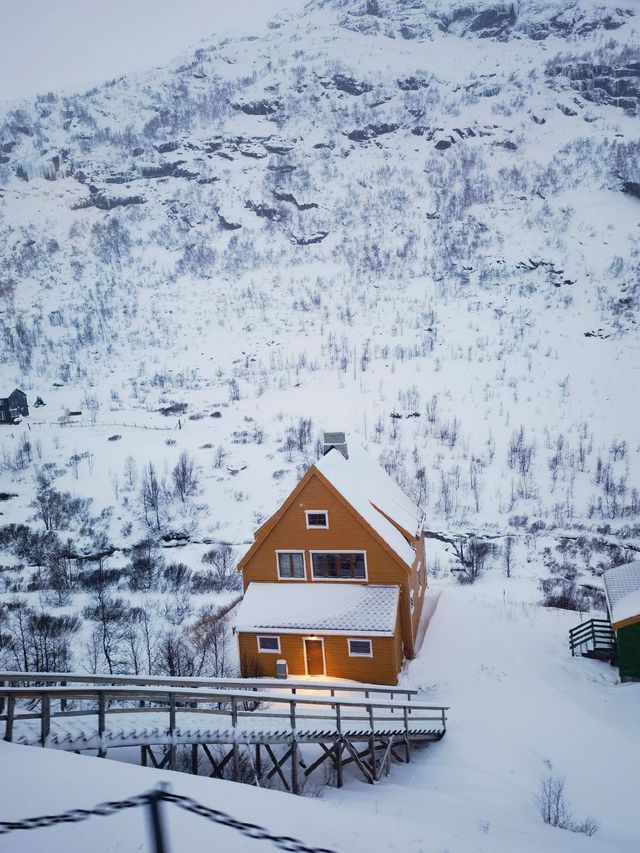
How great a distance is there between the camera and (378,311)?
348ft

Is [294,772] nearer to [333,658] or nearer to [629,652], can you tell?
[333,658]

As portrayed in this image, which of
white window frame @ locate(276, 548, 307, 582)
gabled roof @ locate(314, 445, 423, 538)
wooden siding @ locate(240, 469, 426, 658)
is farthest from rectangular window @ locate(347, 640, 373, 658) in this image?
gabled roof @ locate(314, 445, 423, 538)

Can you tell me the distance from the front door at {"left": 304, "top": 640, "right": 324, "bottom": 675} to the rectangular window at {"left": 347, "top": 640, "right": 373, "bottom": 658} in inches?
50.9

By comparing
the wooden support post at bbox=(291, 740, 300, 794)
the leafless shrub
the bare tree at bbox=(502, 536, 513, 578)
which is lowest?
the bare tree at bbox=(502, 536, 513, 578)

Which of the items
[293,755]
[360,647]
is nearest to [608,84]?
[360,647]

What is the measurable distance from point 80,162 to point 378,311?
14478 centimetres

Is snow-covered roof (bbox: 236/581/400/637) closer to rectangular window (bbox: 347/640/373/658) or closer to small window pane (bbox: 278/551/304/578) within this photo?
small window pane (bbox: 278/551/304/578)

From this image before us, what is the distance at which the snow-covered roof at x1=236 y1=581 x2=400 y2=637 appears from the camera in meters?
21.2

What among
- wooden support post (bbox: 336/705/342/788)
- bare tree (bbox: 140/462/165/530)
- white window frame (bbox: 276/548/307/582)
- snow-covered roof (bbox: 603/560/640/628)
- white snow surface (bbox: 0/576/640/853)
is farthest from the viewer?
bare tree (bbox: 140/462/165/530)

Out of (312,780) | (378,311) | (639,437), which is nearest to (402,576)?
(312,780)

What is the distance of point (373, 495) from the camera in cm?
2611

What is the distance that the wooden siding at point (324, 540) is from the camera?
22.9 metres

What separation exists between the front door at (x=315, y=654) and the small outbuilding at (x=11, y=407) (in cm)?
6886

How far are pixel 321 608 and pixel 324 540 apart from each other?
293 centimetres
